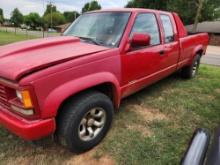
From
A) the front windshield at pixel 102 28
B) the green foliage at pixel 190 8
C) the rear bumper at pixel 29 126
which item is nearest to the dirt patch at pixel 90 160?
the rear bumper at pixel 29 126

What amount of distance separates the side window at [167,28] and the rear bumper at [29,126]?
116 inches

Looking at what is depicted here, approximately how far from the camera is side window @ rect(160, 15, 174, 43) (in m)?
4.57

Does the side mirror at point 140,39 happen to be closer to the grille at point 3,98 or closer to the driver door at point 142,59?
the driver door at point 142,59

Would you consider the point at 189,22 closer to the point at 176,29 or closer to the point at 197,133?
the point at 176,29

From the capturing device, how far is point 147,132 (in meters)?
3.52

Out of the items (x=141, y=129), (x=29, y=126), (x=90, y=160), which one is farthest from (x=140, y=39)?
(x=29, y=126)

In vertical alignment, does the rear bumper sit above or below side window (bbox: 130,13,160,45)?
below

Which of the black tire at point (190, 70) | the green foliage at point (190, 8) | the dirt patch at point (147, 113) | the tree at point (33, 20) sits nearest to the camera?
the dirt patch at point (147, 113)

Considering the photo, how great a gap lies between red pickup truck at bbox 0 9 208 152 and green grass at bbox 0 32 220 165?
29 centimetres

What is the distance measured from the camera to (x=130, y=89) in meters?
3.80

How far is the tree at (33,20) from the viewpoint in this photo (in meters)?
89.1

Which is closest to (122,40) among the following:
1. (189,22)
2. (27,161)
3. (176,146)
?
(176,146)

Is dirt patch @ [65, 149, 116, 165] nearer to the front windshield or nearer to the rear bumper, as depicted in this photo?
the rear bumper

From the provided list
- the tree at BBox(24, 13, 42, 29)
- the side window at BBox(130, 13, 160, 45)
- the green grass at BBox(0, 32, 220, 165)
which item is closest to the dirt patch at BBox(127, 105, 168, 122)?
the green grass at BBox(0, 32, 220, 165)
